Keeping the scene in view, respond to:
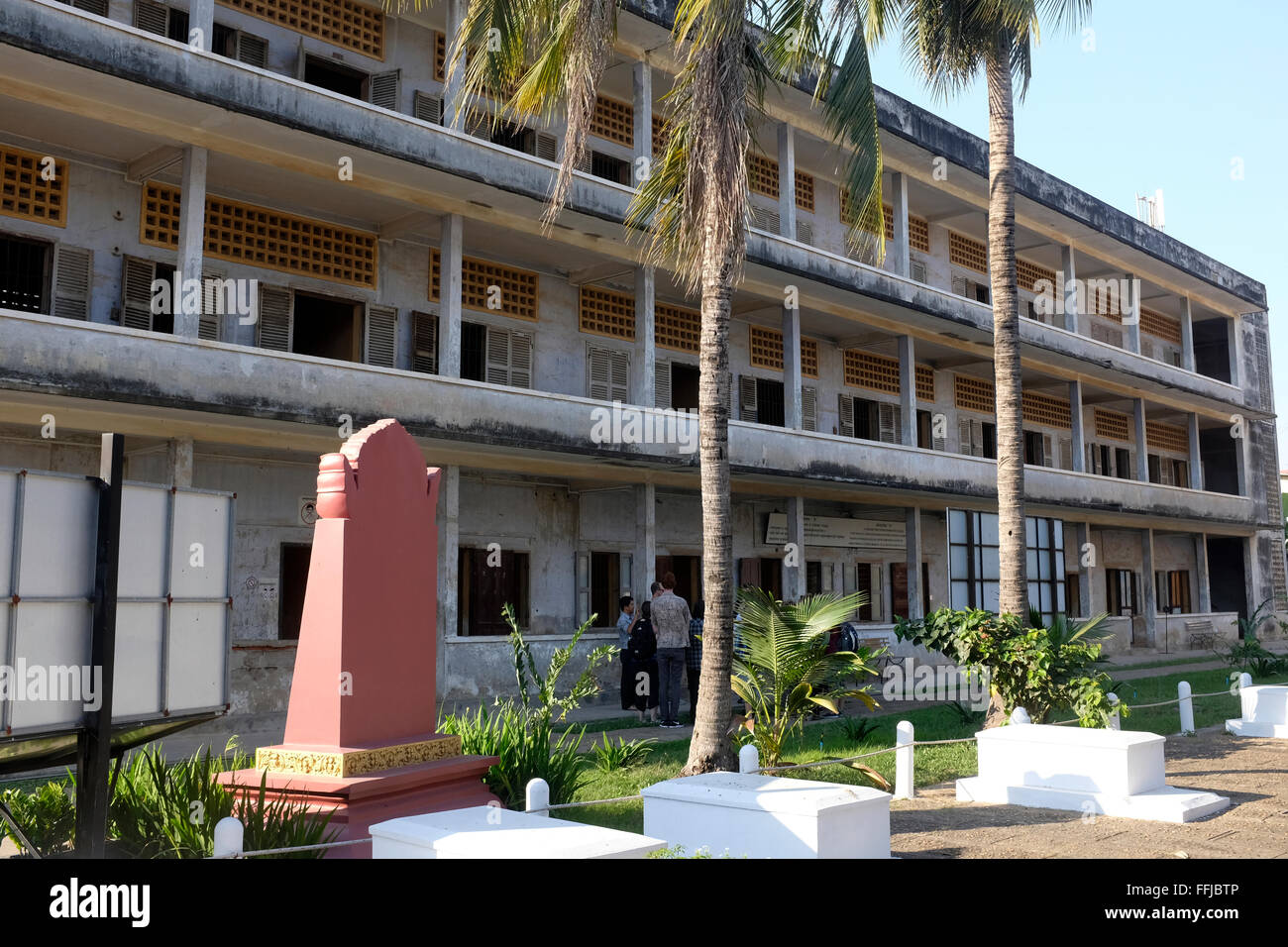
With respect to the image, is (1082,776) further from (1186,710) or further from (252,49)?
(252,49)

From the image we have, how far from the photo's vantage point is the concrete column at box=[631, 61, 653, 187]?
1709cm

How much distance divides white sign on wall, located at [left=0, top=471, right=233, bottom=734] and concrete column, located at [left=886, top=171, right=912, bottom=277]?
18.3 meters

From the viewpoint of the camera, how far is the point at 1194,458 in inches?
1245

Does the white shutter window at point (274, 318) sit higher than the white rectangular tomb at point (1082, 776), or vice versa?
the white shutter window at point (274, 318)

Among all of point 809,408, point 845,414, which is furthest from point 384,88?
point 845,414

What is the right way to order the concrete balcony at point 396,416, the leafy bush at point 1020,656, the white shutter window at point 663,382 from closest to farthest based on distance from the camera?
the leafy bush at point 1020,656
the concrete balcony at point 396,416
the white shutter window at point 663,382

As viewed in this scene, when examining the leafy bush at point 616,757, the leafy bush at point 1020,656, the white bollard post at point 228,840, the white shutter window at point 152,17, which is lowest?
the leafy bush at point 616,757

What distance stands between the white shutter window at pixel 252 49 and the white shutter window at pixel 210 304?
301 cm

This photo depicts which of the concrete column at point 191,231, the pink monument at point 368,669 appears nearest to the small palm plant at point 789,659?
the pink monument at point 368,669

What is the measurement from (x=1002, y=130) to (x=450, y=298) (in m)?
7.38

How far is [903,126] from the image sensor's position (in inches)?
848

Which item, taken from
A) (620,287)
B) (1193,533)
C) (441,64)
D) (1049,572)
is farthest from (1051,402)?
(441,64)

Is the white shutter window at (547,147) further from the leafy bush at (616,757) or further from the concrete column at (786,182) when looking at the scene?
the leafy bush at (616,757)

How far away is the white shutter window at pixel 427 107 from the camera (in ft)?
55.1
